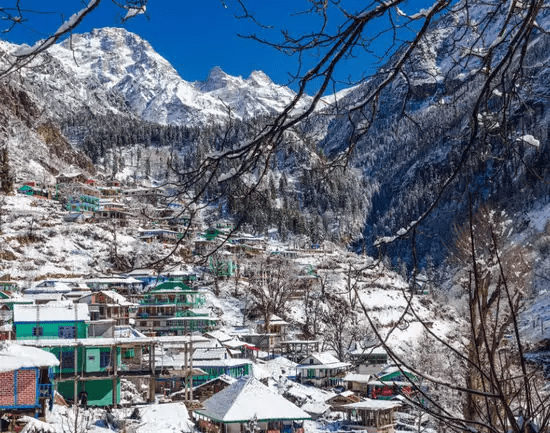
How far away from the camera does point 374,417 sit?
24172 mm

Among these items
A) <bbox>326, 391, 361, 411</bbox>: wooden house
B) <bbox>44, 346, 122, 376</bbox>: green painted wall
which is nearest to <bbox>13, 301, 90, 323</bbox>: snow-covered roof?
<bbox>44, 346, 122, 376</bbox>: green painted wall

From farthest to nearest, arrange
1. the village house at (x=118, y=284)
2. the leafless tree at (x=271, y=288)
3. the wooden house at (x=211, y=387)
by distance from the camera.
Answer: the leafless tree at (x=271, y=288) → the village house at (x=118, y=284) → the wooden house at (x=211, y=387)

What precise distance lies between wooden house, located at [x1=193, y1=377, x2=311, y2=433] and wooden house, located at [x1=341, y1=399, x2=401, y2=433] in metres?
4.77

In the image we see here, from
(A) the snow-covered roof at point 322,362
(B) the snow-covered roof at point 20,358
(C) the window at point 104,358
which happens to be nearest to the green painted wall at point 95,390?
(C) the window at point 104,358

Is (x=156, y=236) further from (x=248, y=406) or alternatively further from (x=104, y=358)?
(x=248, y=406)

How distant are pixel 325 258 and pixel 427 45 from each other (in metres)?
65.8

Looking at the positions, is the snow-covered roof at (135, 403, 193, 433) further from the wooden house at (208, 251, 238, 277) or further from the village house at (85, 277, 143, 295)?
the wooden house at (208, 251, 238, 277)

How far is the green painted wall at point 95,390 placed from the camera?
21766mm

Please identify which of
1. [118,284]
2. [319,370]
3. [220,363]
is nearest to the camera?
[220,363]

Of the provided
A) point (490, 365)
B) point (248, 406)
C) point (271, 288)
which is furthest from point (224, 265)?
point (490, 365)

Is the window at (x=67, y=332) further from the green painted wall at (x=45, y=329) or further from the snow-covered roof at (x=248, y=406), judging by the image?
the snow-covered roof at (x=248, y=406)

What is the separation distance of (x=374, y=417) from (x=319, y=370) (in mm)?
8939

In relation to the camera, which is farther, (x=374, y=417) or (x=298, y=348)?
(x=298, y=348)

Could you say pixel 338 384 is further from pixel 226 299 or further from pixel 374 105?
pixel 374 105
